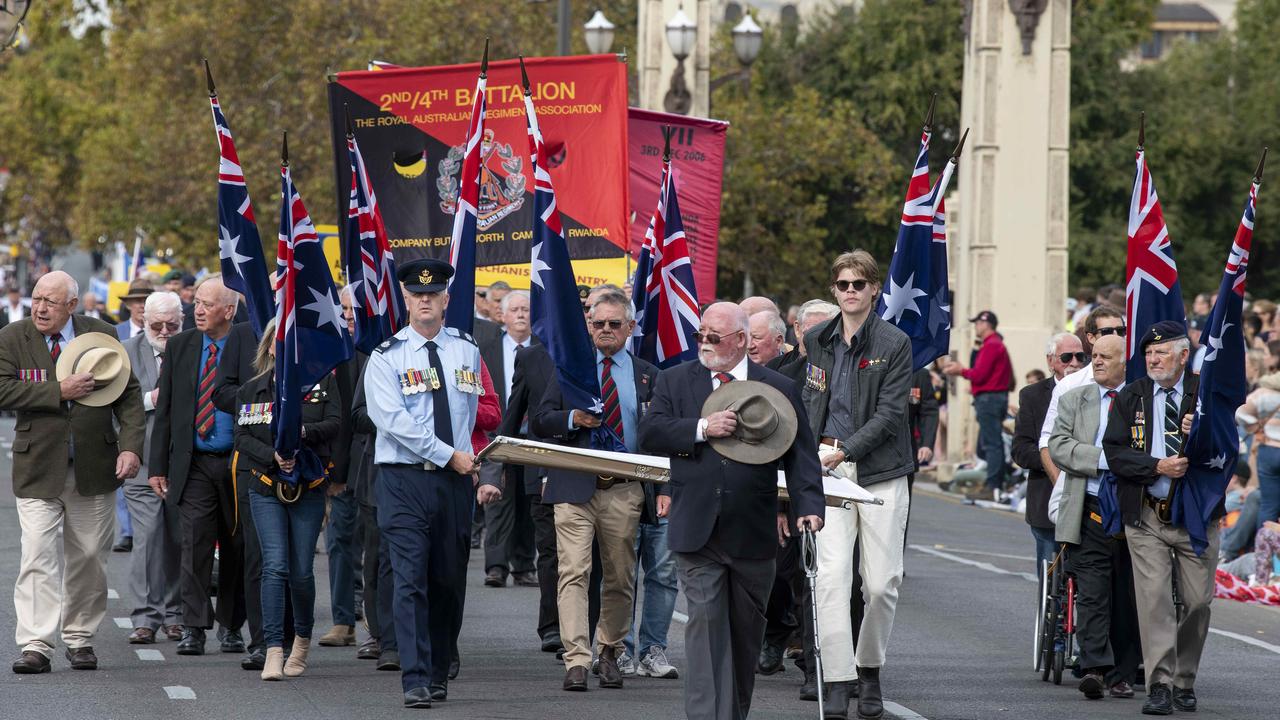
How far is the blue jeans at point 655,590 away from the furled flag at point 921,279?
1.70m

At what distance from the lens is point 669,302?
41.1ft

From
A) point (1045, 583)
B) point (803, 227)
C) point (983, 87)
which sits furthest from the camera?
point (803, 227)

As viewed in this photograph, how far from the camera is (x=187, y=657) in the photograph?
11.5 metres

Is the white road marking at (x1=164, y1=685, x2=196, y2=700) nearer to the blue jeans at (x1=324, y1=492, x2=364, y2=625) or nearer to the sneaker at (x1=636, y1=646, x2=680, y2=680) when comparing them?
the blue jeans at (x1=324, y1=492, x2=364, y2=625)

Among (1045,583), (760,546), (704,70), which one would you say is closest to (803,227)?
(704,70)

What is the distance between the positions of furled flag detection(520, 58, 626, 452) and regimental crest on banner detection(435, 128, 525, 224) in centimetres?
311

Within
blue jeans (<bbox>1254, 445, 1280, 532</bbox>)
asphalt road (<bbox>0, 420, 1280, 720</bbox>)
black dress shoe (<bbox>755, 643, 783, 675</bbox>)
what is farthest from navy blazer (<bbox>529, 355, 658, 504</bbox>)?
blue jeans (<bbox>1254, 445, 1280, 532</bbox>)

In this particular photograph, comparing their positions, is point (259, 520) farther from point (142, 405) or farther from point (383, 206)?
point (383, 206)

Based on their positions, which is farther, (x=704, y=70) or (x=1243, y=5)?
(x=1243, y=5)

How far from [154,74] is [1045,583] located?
30553 mm

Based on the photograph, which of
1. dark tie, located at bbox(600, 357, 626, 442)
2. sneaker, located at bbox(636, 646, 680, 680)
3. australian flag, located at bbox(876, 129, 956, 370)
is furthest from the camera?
australian flag, located at bbox(876, 129, 956, 370)

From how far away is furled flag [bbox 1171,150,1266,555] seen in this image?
10383 millimetres

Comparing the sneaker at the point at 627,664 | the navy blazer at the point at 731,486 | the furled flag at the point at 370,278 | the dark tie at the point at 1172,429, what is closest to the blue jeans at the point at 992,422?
the furled flag at the point at 370,278

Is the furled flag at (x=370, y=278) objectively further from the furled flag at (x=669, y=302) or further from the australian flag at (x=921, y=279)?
the australian flag at (x=921, y=279)
